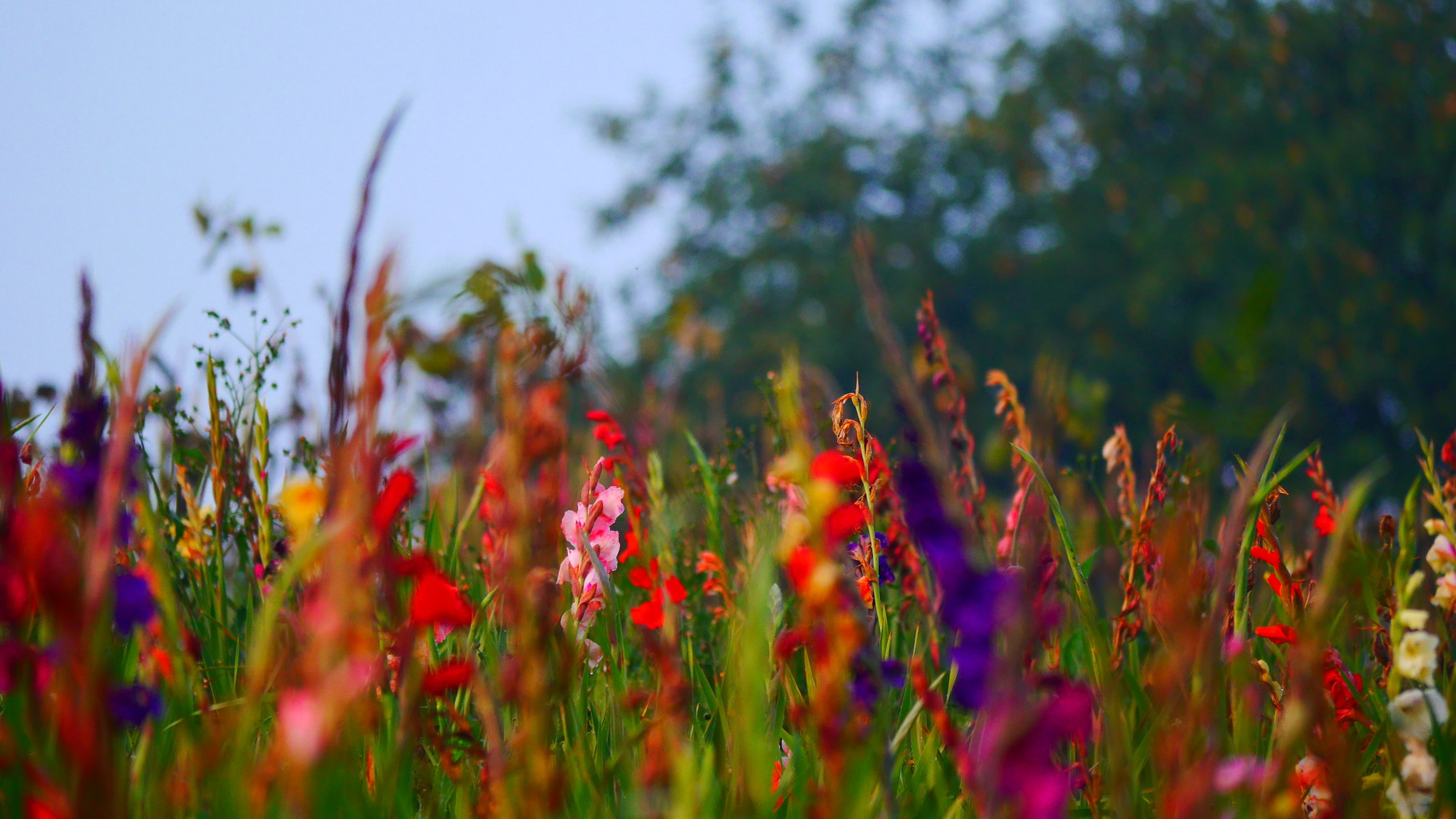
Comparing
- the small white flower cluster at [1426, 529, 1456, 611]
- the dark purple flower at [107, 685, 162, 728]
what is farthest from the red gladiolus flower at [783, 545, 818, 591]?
the small white flower cluster at [1426, 529, 1456, 611]

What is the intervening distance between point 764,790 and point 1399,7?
20396mm

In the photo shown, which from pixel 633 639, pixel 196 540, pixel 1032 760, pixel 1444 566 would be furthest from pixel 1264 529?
pixel 196 540

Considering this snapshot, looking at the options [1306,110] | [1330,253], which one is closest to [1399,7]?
[1306,110]

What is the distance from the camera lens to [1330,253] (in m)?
16.6

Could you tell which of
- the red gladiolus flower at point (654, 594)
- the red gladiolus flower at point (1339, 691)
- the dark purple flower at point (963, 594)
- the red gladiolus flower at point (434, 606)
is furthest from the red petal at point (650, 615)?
the red gladiolus flower at point (1339, 691)

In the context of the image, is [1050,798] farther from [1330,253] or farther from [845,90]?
[845,90]

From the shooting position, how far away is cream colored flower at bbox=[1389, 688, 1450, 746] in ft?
3.86

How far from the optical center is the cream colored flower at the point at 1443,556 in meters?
1.53

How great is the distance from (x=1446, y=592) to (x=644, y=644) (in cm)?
123

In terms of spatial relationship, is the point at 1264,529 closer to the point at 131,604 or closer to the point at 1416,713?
the point at 1416,713

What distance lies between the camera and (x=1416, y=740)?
1193mm

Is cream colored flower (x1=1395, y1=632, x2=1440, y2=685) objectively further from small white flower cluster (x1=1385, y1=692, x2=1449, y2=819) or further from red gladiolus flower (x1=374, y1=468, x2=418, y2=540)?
red gladiolus flower (x1=374, y1=468, x2=418, y2=540)

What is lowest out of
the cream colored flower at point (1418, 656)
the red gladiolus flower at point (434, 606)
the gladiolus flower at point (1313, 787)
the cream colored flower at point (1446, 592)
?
the gladiolus flower at point (1313, 787)

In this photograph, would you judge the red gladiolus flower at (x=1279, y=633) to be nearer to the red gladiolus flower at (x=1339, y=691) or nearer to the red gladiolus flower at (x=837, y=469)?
the red gladiolus flower at (x=1339, y=691)
